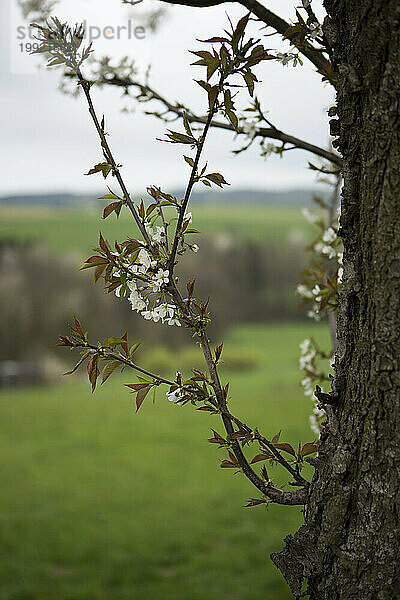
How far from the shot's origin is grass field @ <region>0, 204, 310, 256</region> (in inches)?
235

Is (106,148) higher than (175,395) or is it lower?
higher

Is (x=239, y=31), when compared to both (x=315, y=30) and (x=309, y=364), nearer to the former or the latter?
(x=315, y=30)

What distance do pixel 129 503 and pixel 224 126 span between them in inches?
121

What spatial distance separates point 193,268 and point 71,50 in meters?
4.37

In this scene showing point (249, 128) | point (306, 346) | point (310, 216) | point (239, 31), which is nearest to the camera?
point (239, 31)

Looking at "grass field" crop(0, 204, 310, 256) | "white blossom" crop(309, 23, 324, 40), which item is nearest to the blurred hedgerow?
"white blossom" crop(309, 23, 324, 40)

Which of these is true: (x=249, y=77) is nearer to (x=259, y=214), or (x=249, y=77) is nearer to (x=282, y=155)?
(x=282, y=155)

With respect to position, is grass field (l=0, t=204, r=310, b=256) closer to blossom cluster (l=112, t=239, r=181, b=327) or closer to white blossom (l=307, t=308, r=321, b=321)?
white blossom (l=307, t=308, r=321, b=321)

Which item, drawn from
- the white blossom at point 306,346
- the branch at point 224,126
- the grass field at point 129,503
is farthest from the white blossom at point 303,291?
the grass field at point 129,503

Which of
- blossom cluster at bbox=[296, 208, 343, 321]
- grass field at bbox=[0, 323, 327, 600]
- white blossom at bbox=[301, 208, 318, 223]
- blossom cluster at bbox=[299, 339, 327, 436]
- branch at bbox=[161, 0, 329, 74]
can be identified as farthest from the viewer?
grass field at bbox=[0, 323, 327, 600]

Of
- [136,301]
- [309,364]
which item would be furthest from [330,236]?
[136,301]

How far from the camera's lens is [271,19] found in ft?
3.53

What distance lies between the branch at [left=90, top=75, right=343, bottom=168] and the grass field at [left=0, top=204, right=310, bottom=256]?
440cm

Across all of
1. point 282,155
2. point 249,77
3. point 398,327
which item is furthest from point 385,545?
point 282,155
